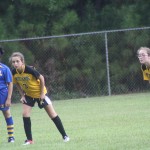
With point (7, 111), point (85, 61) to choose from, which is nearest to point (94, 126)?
point (7, 111)

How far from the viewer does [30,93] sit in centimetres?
1088

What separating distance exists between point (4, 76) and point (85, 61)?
35.6ft

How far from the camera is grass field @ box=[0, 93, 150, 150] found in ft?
33.0

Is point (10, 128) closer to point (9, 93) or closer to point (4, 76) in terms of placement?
point (9, 93)

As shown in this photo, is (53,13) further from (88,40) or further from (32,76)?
(32,76)

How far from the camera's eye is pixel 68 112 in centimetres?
1650

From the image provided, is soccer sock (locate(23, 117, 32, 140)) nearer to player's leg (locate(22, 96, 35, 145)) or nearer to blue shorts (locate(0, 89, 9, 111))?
player's leg (locate(22, 96, 35, 145))

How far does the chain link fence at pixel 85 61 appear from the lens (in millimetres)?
21625

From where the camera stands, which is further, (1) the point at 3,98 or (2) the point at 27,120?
(1) the point at 3,98

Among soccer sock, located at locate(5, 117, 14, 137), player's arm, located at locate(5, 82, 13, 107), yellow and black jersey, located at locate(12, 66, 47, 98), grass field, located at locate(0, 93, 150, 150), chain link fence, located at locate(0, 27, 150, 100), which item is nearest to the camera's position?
grass field, located at locate(0, 93, 150, 150)

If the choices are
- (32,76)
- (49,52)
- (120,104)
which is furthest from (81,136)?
(49,52)

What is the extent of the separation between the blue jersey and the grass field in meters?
0.98

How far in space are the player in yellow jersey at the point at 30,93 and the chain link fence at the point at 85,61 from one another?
1059 centimetres

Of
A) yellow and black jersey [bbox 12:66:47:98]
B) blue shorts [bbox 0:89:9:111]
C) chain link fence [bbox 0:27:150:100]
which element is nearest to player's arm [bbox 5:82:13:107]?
blue shorts [bbox 0:89:9:111]
